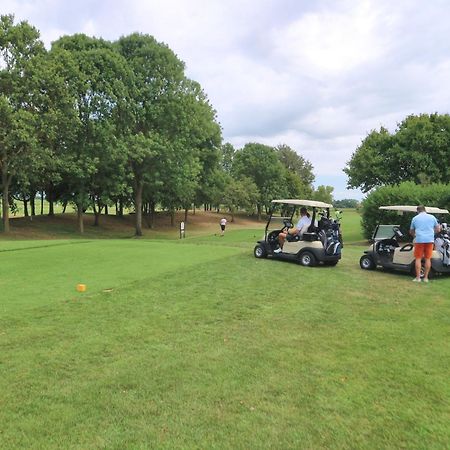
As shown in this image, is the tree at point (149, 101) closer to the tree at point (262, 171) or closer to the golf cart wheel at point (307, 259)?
the golf cart wheel at point (307, 259)

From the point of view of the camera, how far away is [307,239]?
11977 mm

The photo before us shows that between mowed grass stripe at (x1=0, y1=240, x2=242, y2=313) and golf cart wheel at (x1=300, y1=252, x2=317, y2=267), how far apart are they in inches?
94.5

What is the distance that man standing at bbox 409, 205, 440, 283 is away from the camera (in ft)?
31.8

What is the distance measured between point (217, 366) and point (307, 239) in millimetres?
8057

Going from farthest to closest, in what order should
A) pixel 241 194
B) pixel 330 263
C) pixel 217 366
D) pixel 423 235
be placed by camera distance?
pixel 241 194, pixel 330 263, pixel 423 235, pixel 217 366

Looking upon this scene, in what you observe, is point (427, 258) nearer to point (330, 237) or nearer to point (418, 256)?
point (418, 256)

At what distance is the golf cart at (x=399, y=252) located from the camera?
10.5 m

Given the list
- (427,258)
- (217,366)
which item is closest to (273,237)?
(427,258)

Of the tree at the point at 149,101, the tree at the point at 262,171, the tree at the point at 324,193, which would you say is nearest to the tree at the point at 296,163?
the tree at the point at 324,193

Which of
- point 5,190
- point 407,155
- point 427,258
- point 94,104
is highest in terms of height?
point 94,104

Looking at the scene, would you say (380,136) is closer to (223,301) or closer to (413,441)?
(223,301)

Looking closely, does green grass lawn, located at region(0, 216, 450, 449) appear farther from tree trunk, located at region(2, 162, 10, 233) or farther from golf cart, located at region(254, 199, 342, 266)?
tree trunk, located at region(2, 162, 10, 233)

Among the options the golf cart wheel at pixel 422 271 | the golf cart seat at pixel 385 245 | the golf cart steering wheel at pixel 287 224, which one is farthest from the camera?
the golf cart steering wheel at pixel 287 224

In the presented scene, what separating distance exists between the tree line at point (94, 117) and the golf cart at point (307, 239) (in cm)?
1712
